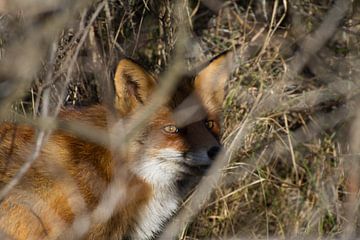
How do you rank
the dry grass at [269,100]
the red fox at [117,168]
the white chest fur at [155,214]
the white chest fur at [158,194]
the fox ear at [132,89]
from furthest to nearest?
the dry grass at [269,100] → the white chest fur at [155,214] → the white chest fur at [158,194] → the fox ear at [132,89] → the red fox at [117,168]

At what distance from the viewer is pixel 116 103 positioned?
425cm

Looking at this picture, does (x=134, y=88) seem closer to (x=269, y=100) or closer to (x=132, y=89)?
(x=132, y=89)

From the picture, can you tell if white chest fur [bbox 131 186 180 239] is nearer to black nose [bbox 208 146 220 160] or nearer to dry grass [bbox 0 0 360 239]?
black nose [bbox 208 146 220 160]

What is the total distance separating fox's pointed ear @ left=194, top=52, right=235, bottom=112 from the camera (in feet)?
14.6

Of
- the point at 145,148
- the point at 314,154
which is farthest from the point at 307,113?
the point at 145,148

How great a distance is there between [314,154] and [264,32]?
3.73 ft

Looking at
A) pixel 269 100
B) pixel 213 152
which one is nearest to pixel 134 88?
pixel 213 152

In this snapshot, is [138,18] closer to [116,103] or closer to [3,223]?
[116,103]

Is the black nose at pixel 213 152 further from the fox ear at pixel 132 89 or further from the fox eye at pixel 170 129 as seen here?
the fox ear at pixel 132 89

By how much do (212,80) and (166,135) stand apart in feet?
1.72

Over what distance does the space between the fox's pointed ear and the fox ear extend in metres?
0.39

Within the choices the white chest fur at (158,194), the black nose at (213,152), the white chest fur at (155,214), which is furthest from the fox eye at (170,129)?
the white chest fur at (155,214)

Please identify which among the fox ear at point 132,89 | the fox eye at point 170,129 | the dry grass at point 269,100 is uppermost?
the fox ear at point 132,89

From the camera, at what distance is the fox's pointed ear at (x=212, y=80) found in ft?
14.6
